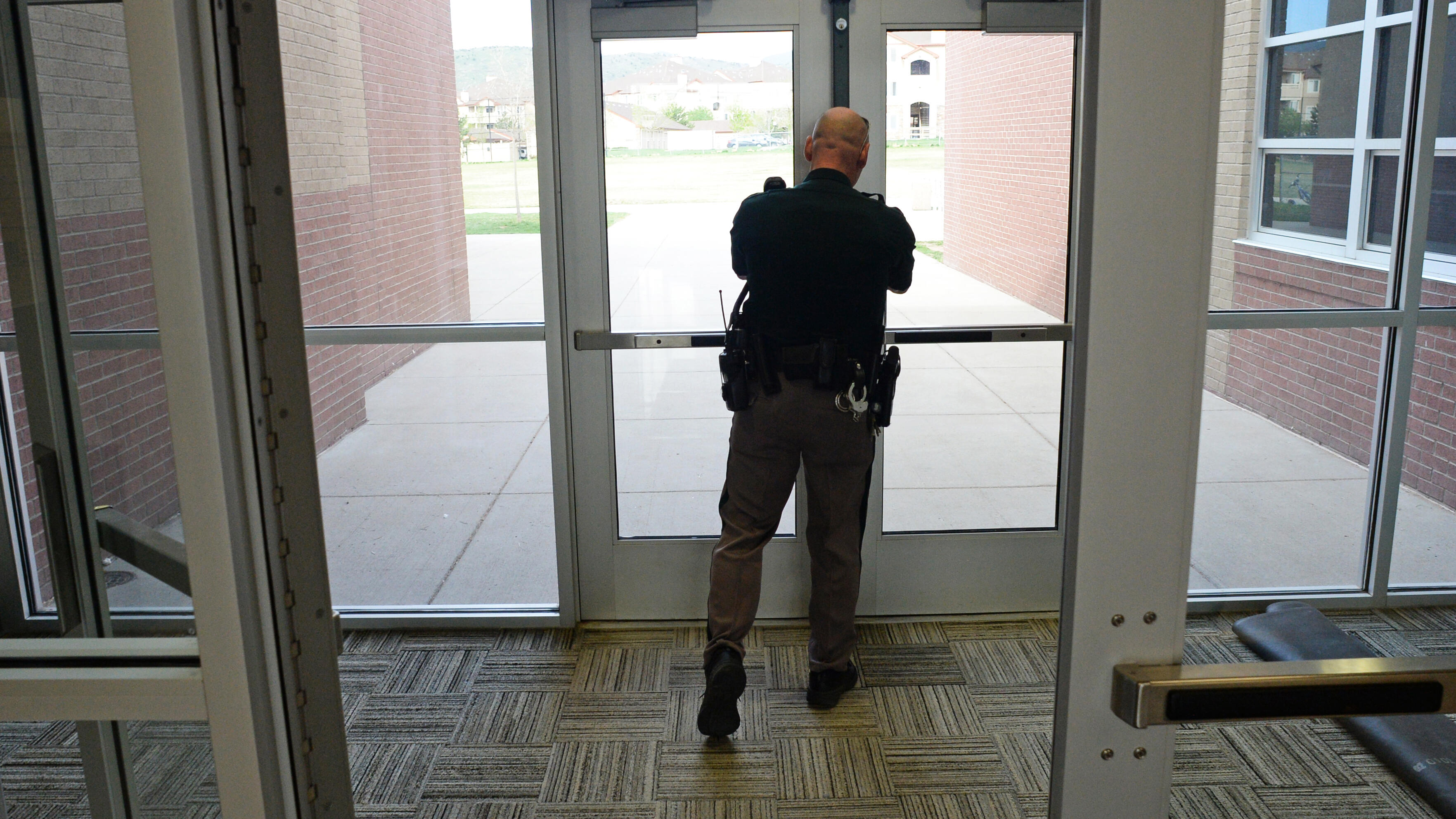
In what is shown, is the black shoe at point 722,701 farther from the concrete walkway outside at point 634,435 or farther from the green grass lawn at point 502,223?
the green grass lawn at point 502,223

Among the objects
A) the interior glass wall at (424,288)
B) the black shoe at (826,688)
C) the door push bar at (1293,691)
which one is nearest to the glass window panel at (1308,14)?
the door push bar at (1293,691)

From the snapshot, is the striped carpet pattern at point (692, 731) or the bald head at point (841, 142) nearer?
the striped carpet pattern at point (692, 731)

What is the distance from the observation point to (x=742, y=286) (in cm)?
315

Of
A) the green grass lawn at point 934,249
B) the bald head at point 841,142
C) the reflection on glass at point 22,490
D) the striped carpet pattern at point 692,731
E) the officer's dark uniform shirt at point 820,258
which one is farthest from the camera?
the green grass lawn at point 934,249

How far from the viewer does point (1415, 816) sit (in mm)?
1306

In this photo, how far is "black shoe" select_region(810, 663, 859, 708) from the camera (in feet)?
9.30

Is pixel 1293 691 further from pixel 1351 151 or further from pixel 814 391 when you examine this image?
pixel 814 391

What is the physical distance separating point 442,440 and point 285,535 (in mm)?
2288

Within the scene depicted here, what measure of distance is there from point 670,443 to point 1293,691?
7.84ft

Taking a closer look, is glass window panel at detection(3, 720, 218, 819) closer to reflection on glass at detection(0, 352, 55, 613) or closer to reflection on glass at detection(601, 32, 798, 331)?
reflection on glass at detection(0, 352, 55, 613)

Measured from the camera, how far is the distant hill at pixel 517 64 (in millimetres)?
2969

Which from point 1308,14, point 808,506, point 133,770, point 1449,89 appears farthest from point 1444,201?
point 808,506

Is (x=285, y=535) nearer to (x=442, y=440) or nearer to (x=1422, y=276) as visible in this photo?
(x=1422, y=276)

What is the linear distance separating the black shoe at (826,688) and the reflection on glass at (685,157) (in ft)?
3.46
